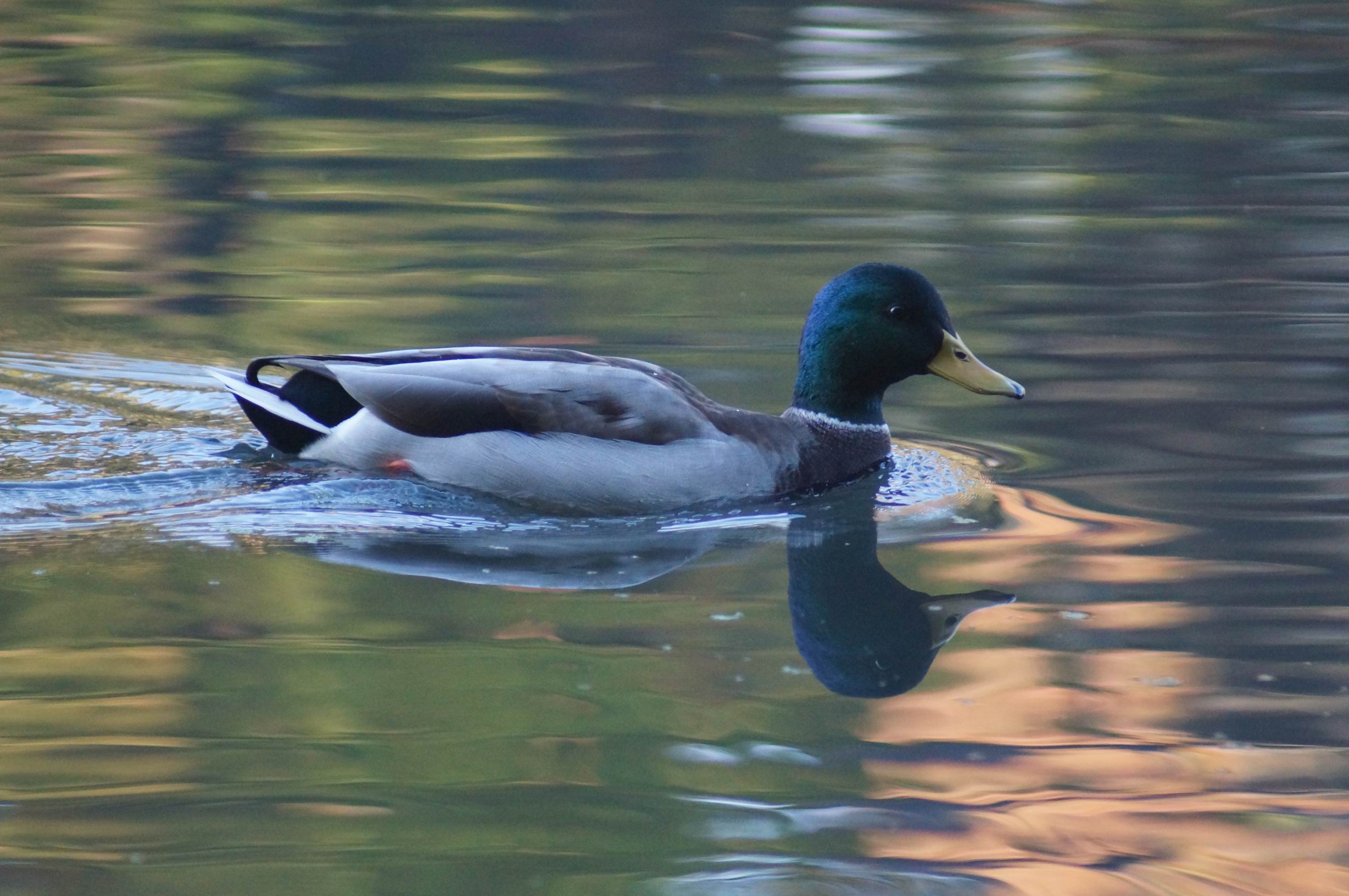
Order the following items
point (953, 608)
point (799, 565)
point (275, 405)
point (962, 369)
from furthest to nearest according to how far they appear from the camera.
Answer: point (962, 369)
point (275, 405)
point (799, 565)
point (953, 608)

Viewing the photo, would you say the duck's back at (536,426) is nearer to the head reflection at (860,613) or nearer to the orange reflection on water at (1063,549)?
the head reflection at (860,613)

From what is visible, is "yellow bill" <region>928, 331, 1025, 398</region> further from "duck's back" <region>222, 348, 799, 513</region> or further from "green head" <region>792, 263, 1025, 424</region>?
"duck's back" <region>222, 348, 799, 513</region>

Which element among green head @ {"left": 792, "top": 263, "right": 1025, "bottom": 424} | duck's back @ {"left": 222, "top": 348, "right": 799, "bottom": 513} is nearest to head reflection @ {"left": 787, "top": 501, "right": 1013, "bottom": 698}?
duck's back @ {"left": 222, "top": 348, "right": 799, "bottom": 513}

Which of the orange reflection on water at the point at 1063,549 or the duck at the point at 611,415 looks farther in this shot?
the duck at the point at 611,415

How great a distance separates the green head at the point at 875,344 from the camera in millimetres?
7336

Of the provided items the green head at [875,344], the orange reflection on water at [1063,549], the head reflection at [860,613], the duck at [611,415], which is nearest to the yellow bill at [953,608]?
the head reflection at [860,613]

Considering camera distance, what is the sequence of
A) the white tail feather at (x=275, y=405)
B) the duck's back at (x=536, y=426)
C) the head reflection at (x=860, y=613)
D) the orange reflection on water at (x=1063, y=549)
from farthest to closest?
the white tail feather at (x=275, y=405), the duck's back at (x=536, y=426), the orange reflection on water at (x=1063, y=549), the head reflection at (x=860, y=613)

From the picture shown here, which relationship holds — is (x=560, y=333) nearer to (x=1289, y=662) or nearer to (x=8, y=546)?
(x=8, y=546)

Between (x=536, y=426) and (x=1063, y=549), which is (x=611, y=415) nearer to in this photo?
(x=536, y=426)

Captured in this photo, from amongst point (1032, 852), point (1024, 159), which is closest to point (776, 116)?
point (1024, 159)

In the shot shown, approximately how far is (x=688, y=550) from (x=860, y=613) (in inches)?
31.0

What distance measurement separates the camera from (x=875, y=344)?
291 inches

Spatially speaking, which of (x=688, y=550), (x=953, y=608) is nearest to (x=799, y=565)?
(x=688, y=550)

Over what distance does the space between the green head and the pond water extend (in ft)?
1.25
